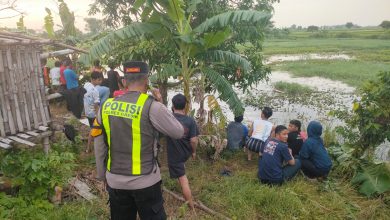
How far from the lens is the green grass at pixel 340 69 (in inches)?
707

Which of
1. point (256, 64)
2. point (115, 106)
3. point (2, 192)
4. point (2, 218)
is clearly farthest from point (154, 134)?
point (256, 64)

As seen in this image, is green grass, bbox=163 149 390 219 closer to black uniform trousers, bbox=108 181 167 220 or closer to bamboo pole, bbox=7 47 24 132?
black uniform trousers, bbox=108 181 167 220

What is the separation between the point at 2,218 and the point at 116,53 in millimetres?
4501

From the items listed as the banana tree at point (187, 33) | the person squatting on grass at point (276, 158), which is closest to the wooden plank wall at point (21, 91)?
the banana tree at point (187, 33)

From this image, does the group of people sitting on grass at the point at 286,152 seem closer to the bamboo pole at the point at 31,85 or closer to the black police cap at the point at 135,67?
the black police cap at the point at 135,67

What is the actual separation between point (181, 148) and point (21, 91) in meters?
2.47

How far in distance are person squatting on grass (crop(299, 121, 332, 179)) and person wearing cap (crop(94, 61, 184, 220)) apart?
3463 millimetres

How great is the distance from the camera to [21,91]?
4848mm

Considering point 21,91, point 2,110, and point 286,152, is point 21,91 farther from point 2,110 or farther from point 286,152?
point 286,152

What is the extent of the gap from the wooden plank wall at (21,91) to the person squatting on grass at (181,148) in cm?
213

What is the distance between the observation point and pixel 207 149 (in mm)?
6391

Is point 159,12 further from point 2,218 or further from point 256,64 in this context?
point 2,218

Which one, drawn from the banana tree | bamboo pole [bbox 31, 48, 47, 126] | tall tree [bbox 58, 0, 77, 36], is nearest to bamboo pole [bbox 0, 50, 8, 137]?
bamboo pole [bbox 31, 48, 47, 126]

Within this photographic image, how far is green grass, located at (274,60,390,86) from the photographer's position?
18.0 m
